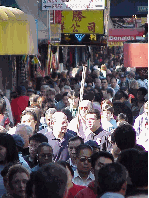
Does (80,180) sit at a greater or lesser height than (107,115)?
greater

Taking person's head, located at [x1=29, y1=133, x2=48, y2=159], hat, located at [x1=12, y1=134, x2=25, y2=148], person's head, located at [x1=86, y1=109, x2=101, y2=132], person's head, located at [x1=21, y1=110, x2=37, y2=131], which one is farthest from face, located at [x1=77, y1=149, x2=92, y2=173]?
person's head, located at [x1=21, y1=110, x2=37, y2=131]

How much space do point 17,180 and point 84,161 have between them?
4.47 feet

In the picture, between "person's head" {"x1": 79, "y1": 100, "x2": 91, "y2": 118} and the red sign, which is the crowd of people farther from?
the red sign

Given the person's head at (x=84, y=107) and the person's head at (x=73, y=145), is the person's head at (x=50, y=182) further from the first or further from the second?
the person's head at (x=84, y=107)

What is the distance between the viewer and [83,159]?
20.6 ft

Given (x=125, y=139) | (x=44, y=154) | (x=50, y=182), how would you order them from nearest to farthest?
(x=50, y=182) → (x=44, y=154) → (x=125, y=139)

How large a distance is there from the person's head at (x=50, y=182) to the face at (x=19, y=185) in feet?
2.97

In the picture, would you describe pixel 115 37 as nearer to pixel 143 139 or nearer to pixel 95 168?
pixel 143 139

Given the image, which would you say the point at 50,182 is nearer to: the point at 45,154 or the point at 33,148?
the point at 45,154

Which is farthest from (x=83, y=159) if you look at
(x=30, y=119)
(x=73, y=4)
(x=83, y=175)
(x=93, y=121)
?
(x=73, y=4)

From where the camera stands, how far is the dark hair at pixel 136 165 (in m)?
4.60

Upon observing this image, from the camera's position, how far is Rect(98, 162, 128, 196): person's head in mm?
4316

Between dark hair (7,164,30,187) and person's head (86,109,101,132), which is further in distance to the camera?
person's head (86,109,101,132)

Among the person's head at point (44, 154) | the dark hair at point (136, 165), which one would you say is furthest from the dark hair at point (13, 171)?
the person's head at point (44, 154)
